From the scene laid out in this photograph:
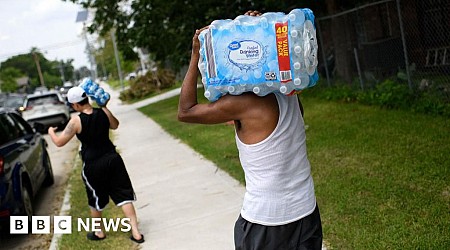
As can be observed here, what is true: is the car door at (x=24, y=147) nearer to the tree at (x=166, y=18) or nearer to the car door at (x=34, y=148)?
the car door at (x=34, y=148)

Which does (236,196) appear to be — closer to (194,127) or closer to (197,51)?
(197,51)

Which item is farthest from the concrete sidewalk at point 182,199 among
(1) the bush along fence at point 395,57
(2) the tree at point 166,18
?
(2) the tree at point 166,18

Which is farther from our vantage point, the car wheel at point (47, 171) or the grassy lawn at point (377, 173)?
the car wheel at point (47, 171)

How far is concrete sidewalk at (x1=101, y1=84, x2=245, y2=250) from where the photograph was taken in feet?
16.1

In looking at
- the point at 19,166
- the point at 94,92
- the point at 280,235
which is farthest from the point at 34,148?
the point at 280,235

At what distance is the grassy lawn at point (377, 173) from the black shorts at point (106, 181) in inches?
73.0

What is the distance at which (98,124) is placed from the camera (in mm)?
4816

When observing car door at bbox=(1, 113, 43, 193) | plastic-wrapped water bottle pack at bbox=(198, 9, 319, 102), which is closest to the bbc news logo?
car door at bbox=(1, 113, 43, 193)

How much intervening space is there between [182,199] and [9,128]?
2.78 metres

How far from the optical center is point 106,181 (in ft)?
16.2

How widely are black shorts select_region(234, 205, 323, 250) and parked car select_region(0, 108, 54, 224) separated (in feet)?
12.6

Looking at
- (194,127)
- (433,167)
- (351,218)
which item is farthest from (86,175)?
(194,127)

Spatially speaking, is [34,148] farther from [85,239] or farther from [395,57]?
[395,57]

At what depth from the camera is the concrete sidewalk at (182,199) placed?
4.91 meters
